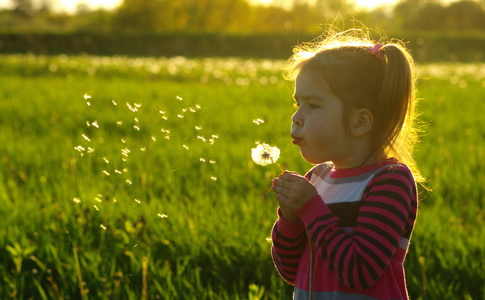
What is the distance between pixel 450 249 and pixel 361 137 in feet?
5.75

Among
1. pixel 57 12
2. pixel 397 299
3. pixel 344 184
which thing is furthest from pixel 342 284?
pixel 57 12

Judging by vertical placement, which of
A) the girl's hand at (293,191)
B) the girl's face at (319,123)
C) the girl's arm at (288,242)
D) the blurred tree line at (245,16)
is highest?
the blurred tree line at (245,16)

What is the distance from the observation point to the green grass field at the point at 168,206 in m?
2.75

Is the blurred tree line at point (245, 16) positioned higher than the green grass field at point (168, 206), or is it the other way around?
the blurred tree line at point (245, 16)

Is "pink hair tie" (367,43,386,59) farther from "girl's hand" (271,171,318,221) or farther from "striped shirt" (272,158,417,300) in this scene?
"girl's hand" (271,171,318,221)

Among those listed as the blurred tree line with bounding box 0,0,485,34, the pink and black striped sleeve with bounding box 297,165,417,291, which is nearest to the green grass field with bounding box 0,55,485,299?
the pink and black striped sleeve with bounding box 297,165,417,291

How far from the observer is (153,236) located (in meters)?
3.20

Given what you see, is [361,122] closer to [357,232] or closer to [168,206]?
[357,232]

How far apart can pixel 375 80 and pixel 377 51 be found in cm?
8

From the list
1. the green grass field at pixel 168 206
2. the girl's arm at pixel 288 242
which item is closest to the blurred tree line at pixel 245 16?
the green grass field at pixel 168 206

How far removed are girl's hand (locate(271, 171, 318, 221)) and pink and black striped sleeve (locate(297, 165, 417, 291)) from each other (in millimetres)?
17

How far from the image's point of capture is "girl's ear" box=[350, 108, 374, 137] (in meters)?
1.61

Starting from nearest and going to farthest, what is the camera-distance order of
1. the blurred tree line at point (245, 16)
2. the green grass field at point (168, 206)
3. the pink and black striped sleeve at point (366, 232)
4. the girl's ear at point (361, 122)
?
the pink and black striped sleeve at point (366, 232), the girl's ear at point (361, 122), the green grass field at point (168, 206), the blurred tree line at point (245, 16)

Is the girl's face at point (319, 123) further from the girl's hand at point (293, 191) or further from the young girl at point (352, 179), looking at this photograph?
the girl's hand at point (293, 191)
